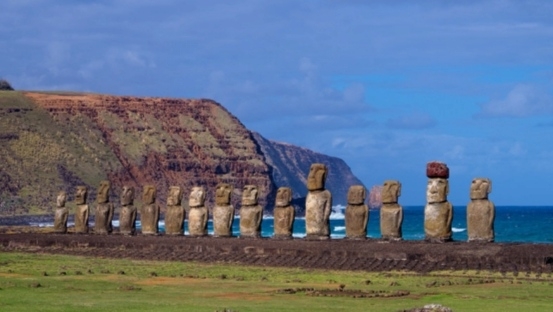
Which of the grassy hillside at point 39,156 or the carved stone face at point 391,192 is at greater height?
the grassy hillside at point 39,156

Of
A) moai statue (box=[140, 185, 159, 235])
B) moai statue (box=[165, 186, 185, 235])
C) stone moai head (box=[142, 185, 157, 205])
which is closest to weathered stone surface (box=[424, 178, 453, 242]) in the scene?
moai statue (box=[165, 186, 185, 235])

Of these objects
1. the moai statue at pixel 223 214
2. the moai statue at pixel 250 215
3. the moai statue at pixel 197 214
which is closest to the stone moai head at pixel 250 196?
the moai statue at pixel 250 215

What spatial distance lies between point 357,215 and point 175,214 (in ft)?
24.1

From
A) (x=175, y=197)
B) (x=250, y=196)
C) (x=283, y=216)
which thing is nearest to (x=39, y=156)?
(x=175, y=197)

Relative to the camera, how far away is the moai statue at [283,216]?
33.8 metres

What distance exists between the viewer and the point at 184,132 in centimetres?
15000

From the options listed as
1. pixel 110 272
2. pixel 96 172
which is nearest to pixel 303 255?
pixel 110 272

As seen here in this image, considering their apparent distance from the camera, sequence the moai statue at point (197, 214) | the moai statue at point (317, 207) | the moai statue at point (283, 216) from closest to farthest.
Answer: the moai statue at point (317, 207)
the moai statue at point (283, 216)
the moai statue at point (197, 214)

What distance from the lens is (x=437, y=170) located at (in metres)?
30.2

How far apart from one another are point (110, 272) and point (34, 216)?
86442 mm

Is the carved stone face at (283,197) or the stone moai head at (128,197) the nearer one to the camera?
the carved stone face at (283,197)

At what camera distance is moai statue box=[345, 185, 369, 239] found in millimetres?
32062

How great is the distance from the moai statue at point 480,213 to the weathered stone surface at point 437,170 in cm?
97

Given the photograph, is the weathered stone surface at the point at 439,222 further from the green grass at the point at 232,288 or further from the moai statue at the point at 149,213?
the moai statue at the point at 149,213
